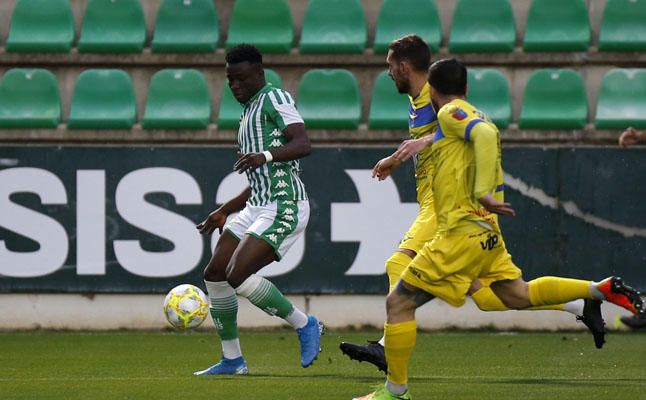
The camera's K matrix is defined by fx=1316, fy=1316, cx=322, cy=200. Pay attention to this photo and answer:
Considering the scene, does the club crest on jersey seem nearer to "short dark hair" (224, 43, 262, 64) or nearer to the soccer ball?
"short dark hair" (224, 43, 262, 64)

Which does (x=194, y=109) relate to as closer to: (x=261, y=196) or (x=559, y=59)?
(x=559, y=59)

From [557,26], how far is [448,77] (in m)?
6.84

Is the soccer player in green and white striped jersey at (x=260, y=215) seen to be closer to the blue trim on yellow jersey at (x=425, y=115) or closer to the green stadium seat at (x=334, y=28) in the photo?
the blue trim on yellow jersey at (x=425, y=115)

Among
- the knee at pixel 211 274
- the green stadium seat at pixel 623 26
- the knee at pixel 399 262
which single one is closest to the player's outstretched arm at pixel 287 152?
the knee at pixel 211 274

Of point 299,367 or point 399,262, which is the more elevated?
point 399,262

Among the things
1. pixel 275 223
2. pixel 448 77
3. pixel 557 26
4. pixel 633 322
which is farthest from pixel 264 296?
pixel 557 26

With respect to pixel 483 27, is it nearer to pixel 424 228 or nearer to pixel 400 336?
pixel 424 228

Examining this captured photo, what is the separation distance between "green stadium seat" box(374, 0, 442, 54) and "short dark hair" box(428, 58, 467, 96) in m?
6.62

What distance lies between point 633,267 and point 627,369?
326 cm

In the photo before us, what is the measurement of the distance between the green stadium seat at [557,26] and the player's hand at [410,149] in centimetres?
648

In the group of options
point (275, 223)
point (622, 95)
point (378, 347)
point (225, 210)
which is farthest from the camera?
point (622, 95)

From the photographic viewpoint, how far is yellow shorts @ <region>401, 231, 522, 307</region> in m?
6.50

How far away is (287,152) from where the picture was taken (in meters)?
8.14

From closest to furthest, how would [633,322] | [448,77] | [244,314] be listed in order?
1. [448,77]
2. [633,322]
3. [244,314]
